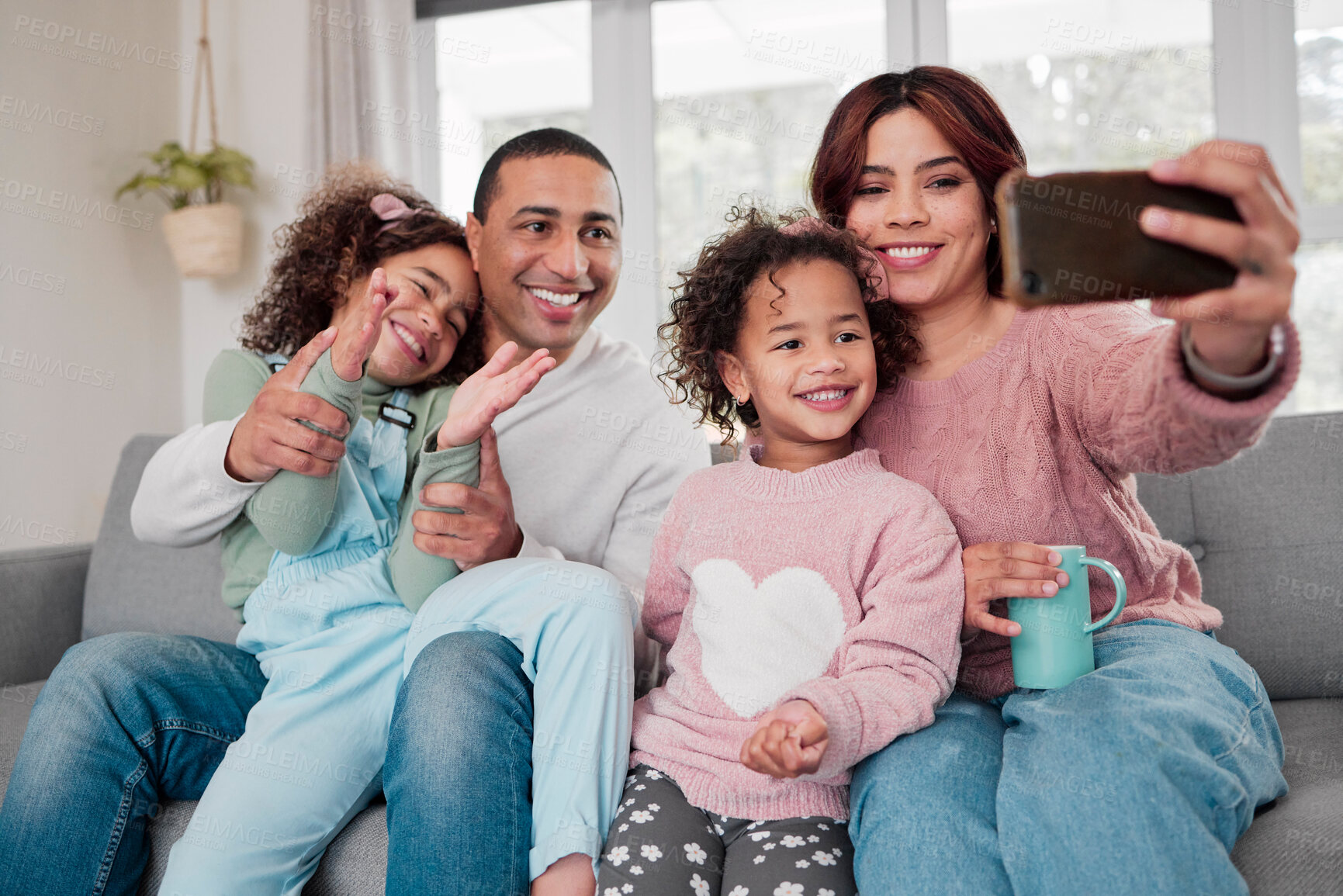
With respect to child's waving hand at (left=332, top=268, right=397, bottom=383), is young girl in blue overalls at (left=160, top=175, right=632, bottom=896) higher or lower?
lower

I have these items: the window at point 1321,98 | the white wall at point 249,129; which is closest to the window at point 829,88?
the window at point 1321,98

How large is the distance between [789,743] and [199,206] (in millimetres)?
2795

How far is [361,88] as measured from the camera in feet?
10.6

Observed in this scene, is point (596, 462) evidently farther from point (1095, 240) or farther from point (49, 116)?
point (49, 116)

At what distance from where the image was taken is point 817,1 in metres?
3.36

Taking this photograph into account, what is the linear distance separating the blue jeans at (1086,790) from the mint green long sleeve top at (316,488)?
616 millimetres

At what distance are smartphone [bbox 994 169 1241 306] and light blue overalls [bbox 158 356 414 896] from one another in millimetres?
857

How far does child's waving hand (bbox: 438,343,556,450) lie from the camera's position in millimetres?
1210

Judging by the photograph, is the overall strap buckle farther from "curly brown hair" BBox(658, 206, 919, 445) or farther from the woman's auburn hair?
the woman's auburn hair

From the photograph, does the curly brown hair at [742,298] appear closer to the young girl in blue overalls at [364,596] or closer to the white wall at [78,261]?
the young girl in blue overalls at [364,596]

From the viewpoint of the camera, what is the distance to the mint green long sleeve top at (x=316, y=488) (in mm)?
1278

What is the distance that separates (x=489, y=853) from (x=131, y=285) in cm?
273

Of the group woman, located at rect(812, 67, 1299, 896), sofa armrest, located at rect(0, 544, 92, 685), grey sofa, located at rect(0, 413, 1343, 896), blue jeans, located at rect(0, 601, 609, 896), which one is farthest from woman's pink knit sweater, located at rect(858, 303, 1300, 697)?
sofa armrest, located at rect(0, 544, 92, 685)

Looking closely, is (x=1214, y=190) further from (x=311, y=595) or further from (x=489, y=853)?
(x=311, y=595)
